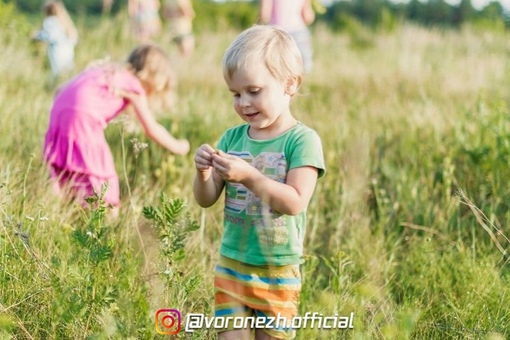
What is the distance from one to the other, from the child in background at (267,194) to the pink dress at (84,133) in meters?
1.75

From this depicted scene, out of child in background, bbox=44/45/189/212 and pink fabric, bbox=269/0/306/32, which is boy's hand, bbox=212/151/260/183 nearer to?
child in background, bbox=44/45/189/212

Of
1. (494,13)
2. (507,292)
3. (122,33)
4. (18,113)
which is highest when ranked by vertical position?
(494,13)

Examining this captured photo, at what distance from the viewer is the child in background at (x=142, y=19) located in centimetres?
1004

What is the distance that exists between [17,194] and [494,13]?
24478mm

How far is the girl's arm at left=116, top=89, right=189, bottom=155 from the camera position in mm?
4137

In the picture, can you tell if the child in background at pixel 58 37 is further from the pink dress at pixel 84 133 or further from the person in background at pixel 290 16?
the pink dress at pixel 84 133

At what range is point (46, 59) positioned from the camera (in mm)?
9219

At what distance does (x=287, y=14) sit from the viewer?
7934mm

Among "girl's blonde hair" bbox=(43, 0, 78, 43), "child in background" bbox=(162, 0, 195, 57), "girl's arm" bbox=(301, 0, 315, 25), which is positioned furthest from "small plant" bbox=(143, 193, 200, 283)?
"child in background" bbox=(162, 0, 195, 57)

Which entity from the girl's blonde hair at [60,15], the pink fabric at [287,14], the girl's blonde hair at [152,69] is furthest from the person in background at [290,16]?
the girl's blonde hair at [152,69]

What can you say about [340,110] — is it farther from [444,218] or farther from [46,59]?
[46,59]

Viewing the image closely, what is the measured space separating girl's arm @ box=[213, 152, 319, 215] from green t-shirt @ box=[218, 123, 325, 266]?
0.13 feet

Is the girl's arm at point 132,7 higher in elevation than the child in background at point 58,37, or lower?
higher

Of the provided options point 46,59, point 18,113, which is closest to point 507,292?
point 18,113
